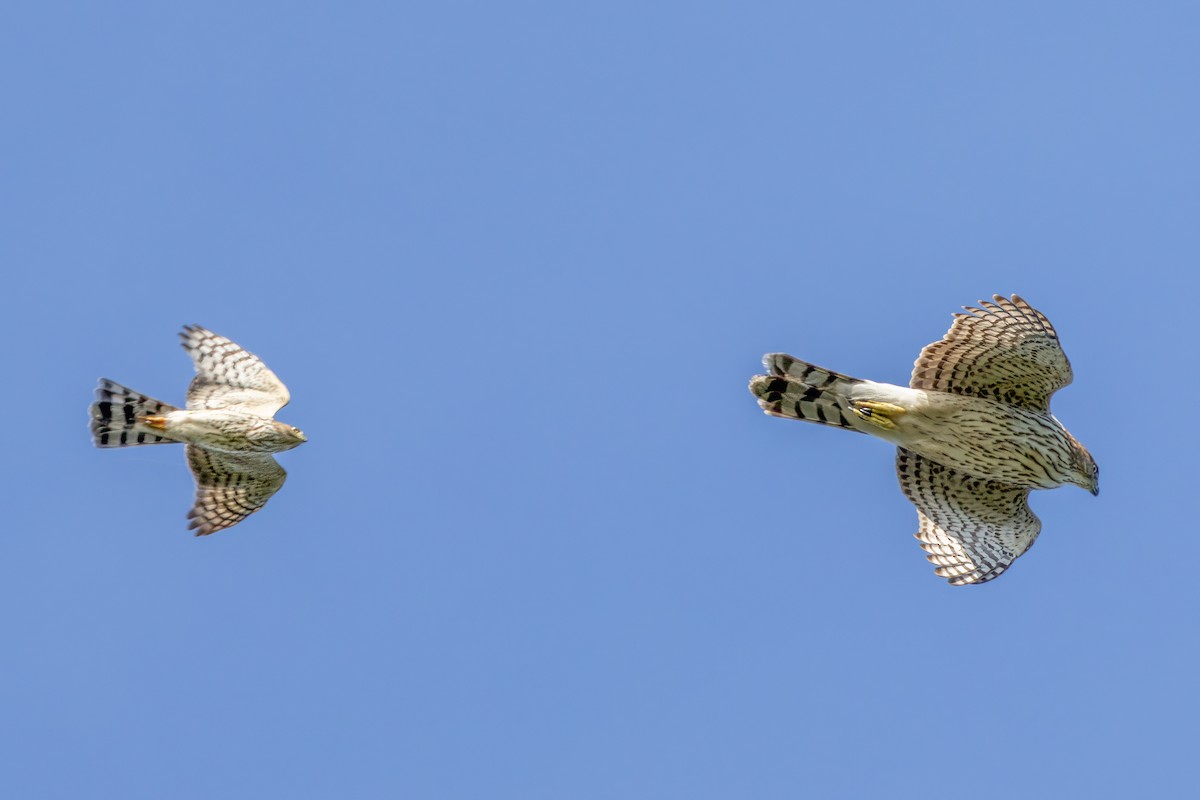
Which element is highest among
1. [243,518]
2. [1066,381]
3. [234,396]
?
[1066,381]

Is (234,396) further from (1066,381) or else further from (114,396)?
(1066,381)

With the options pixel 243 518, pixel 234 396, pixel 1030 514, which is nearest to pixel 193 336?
pixel 234 396

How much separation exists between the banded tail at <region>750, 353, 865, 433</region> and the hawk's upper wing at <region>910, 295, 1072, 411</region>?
63cm

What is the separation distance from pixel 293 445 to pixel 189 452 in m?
1.26

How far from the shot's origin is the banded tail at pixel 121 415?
14594mm

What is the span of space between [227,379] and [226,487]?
104 centimetres

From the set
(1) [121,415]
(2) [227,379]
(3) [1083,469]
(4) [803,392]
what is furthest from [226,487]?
(3) [1083,469]

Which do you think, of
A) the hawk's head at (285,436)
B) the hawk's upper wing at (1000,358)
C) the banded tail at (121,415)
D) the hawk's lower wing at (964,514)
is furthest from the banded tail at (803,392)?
the banded tail at (121,415)

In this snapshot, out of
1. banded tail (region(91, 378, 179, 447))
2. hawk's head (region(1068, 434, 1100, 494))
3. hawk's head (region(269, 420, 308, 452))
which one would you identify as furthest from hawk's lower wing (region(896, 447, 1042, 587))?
banded tail (region(91, 378, 179, 447))

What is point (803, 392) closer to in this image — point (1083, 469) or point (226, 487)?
point (1083, 469)

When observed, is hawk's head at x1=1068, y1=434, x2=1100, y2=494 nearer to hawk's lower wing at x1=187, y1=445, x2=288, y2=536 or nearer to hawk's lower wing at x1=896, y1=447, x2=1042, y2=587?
hawk's lower wing at x1=896, y1=447, x2=1042, y2=587

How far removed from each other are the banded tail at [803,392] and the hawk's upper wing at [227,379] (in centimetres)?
454

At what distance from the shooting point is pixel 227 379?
15203 millimetres

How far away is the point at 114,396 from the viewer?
47.9 ft
